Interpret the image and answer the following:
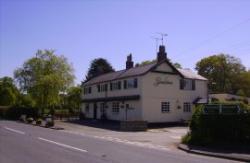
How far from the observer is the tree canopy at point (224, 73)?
80.7 meters

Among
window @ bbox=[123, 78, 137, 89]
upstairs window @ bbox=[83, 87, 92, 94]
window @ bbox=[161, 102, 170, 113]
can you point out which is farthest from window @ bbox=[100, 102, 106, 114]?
window @ bbox=[161, 102, 170, 113]

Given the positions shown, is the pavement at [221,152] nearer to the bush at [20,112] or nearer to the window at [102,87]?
the window at [102,87]

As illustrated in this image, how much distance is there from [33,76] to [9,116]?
307 inches

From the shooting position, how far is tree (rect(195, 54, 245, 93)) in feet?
266

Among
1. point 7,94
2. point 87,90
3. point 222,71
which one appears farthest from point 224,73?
point 7,94

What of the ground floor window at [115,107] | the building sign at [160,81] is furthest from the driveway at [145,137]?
the ground floor window at [115,107]

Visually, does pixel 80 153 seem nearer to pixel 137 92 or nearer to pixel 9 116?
pixel 137 92

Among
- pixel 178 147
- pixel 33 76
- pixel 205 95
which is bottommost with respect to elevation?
pixel 178 147

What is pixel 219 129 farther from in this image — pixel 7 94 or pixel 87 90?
pixel 7 94

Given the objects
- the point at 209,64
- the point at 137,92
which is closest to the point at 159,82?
the point at 137,92

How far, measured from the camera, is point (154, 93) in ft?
140

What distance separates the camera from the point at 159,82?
43312 millimetres

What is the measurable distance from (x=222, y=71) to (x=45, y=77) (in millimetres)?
40685

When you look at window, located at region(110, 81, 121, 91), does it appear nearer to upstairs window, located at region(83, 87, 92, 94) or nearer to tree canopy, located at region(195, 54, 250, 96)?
upstairs window, located at region(83, 87, 92, 94)
